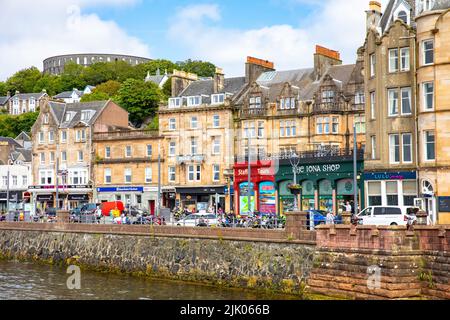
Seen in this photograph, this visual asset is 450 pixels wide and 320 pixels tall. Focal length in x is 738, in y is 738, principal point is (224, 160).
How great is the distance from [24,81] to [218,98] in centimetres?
11235

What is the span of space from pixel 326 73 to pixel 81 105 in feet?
93.1

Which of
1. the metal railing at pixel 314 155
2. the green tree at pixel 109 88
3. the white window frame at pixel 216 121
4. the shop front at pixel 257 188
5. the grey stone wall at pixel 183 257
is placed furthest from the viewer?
the green tree at pixel 109 88

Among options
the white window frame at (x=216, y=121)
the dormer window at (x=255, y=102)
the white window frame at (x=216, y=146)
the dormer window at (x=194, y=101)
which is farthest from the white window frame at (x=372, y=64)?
the dormer window at (x=194, y=101)

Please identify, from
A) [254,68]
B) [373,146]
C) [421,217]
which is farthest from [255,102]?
[421,217]

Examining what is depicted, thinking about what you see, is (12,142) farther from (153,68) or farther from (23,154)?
(153,68)

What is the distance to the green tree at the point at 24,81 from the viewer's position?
170 m

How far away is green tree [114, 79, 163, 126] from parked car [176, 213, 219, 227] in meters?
56.9

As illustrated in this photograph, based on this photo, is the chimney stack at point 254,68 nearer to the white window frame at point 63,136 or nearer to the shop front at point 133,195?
the shop front at point 133,195

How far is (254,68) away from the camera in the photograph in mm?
72688

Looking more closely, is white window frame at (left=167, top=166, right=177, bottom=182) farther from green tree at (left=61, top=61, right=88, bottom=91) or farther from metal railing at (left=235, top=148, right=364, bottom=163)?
green tree at (left=61, top=61, right=88, bottom=91)

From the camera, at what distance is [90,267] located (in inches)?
1812

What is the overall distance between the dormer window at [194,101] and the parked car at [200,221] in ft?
80.2
